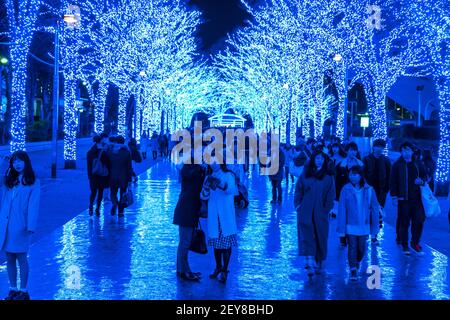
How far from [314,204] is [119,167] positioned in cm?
645

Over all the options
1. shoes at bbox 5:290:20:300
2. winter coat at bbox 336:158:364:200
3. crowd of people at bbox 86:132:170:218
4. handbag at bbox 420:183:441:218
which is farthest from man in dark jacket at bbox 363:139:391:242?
shoes at bbox 5:290:20:300

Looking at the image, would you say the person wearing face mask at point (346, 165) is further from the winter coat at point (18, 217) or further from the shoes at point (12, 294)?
the shoes at point (12, 294)

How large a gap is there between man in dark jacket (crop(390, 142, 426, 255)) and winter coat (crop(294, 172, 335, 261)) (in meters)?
2.40

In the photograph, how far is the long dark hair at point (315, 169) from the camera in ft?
29.8

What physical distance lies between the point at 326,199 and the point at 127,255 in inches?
131

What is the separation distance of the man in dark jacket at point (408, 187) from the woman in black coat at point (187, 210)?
11.8 feet

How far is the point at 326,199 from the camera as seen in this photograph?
357 inches

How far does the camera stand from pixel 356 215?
9.23 m

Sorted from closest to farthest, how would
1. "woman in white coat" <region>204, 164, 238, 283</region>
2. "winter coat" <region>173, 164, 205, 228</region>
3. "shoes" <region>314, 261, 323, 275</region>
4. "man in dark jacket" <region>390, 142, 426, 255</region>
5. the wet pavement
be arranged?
the wet pavement → "woman in white coat" <region>204, 164, 238, 283</region> → "winter coat" <region>173, 164, 205, 228</region> → "shoes" <region>314, 261, 323, 275</region> → "man in dark jacket" <region>390, 142, 426, 255</region>

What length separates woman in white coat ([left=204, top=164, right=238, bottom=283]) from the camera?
8.83 metres

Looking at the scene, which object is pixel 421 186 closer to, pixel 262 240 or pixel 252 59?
pixel 262 240

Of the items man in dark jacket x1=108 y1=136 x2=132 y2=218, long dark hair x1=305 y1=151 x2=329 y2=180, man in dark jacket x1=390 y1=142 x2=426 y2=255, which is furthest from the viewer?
man in dark jacket x1=108 y1=136 x2=132 y2=218

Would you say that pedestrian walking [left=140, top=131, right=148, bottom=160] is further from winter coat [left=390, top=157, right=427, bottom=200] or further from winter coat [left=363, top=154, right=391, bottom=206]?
winter coat [left=390, top=157, right=427, bottom=200]
